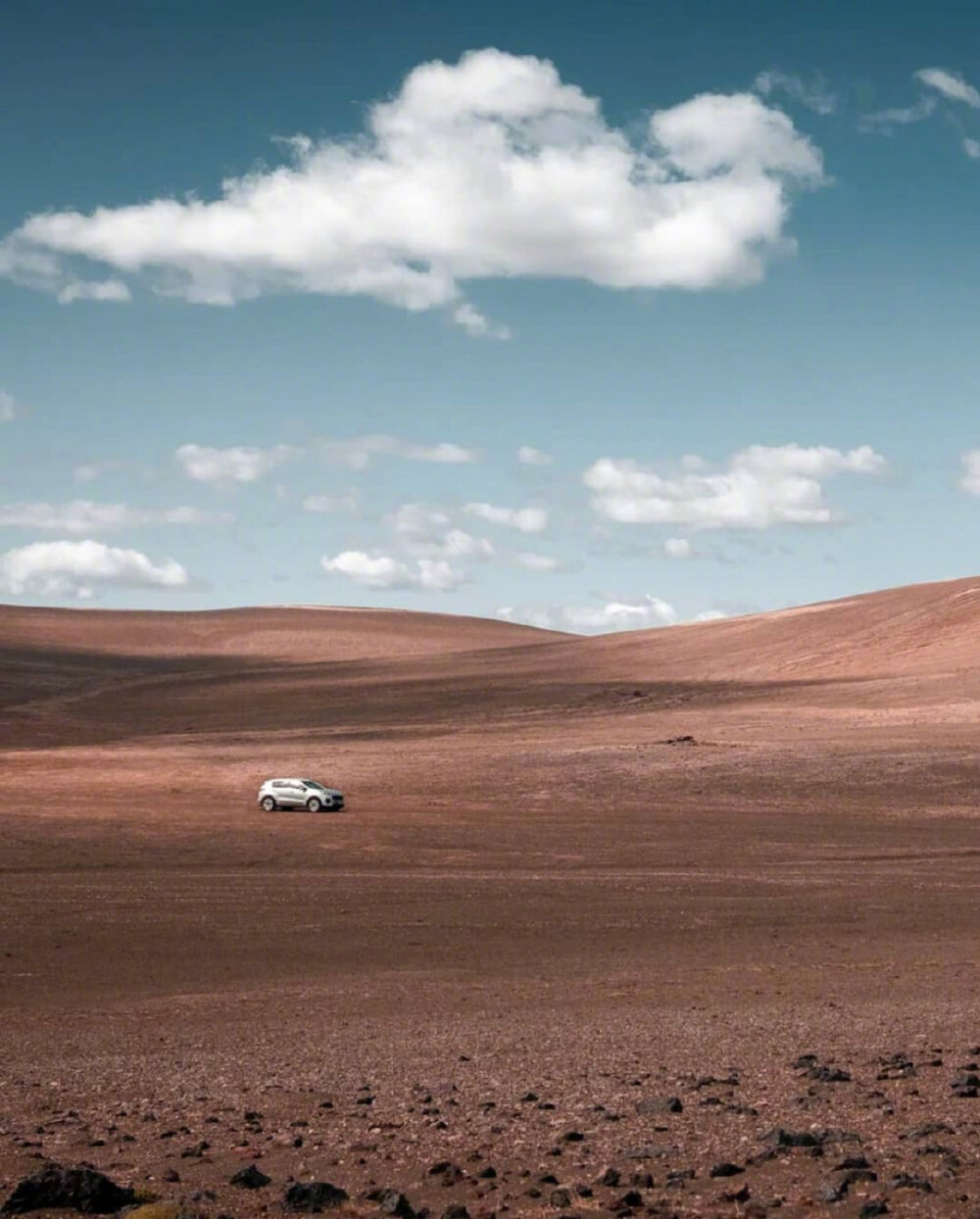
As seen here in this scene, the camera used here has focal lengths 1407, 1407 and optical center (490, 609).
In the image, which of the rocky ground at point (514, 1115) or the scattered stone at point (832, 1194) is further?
the rocky ground at point (514, 1115)

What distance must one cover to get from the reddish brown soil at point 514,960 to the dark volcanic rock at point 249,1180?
10 cm

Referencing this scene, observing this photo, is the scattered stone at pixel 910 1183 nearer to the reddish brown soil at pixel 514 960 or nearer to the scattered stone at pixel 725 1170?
the reddish brown soil at pixel 514 960

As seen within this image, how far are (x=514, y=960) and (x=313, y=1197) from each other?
12.6 meters

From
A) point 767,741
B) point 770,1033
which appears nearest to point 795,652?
point 767,741

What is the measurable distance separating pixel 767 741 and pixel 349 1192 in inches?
1799

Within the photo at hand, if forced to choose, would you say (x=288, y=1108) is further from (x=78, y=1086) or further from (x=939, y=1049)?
(x=939, y=1049)

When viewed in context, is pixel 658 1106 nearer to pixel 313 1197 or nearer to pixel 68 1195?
pixel 313 1197

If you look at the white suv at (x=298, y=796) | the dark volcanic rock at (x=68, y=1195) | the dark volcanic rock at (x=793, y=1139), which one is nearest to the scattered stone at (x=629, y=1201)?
the dark volcanic rock at (x=793, y=1139)

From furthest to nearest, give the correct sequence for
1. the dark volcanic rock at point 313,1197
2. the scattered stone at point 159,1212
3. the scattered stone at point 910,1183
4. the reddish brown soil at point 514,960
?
the reddish brown soil at point 514,960
the scattered stone at point 910,1183
the dark volcanic rock at point 313,1197
the scattered stone at point 159,1212

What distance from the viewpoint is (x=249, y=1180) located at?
9234 mm

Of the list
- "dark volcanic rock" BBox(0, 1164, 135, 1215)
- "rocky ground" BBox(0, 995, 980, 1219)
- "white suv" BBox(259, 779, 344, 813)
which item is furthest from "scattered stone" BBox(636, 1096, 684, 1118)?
"white suv" BBox(259, 779, 344, 813)

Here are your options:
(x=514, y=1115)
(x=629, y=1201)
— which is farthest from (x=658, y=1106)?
(x=629, y=1201)

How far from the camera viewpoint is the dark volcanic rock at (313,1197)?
28.6 ft

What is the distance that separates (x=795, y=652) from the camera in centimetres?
9169
